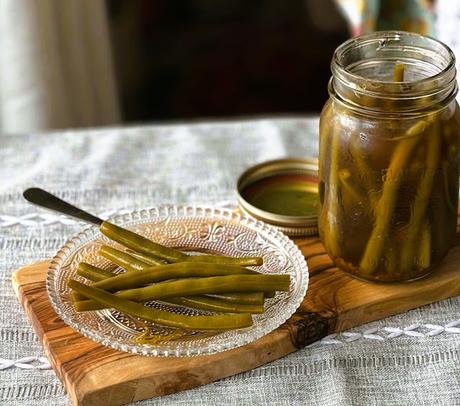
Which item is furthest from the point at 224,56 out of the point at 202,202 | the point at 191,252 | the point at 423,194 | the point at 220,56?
the point at 423,194

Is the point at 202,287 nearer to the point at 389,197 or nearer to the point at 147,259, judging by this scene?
the point at 147,259

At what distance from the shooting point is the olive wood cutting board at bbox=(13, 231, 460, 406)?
2.41 feet

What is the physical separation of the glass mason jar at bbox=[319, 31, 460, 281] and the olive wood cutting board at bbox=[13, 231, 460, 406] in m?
0.02

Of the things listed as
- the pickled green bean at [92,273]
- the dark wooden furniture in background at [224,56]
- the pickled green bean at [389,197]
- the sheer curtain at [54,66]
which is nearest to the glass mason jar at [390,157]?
the pickled green bean at [389,197]

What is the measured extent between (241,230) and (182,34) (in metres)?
1.53

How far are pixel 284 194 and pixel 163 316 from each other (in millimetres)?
272

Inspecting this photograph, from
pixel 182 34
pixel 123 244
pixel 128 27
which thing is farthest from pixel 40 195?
pixel 182 34

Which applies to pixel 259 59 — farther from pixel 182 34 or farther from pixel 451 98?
pixel 451 98

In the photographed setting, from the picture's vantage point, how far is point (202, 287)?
791 millimetres

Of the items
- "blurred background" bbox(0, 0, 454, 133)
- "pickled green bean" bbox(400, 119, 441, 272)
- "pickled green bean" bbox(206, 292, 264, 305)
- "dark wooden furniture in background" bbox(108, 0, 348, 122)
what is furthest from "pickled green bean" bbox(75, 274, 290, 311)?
"dark wooden furniture in background" bbox(108, 0, 348, 122)

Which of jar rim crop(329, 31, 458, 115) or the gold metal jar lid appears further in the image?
the gold metal jar lid

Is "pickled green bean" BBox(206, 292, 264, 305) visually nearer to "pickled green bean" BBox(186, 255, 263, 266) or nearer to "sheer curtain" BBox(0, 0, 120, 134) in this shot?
"pickled green bean" BBox(186, 255, 263, 266)

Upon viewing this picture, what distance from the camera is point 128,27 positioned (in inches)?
87.0

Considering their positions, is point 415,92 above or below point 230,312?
above
